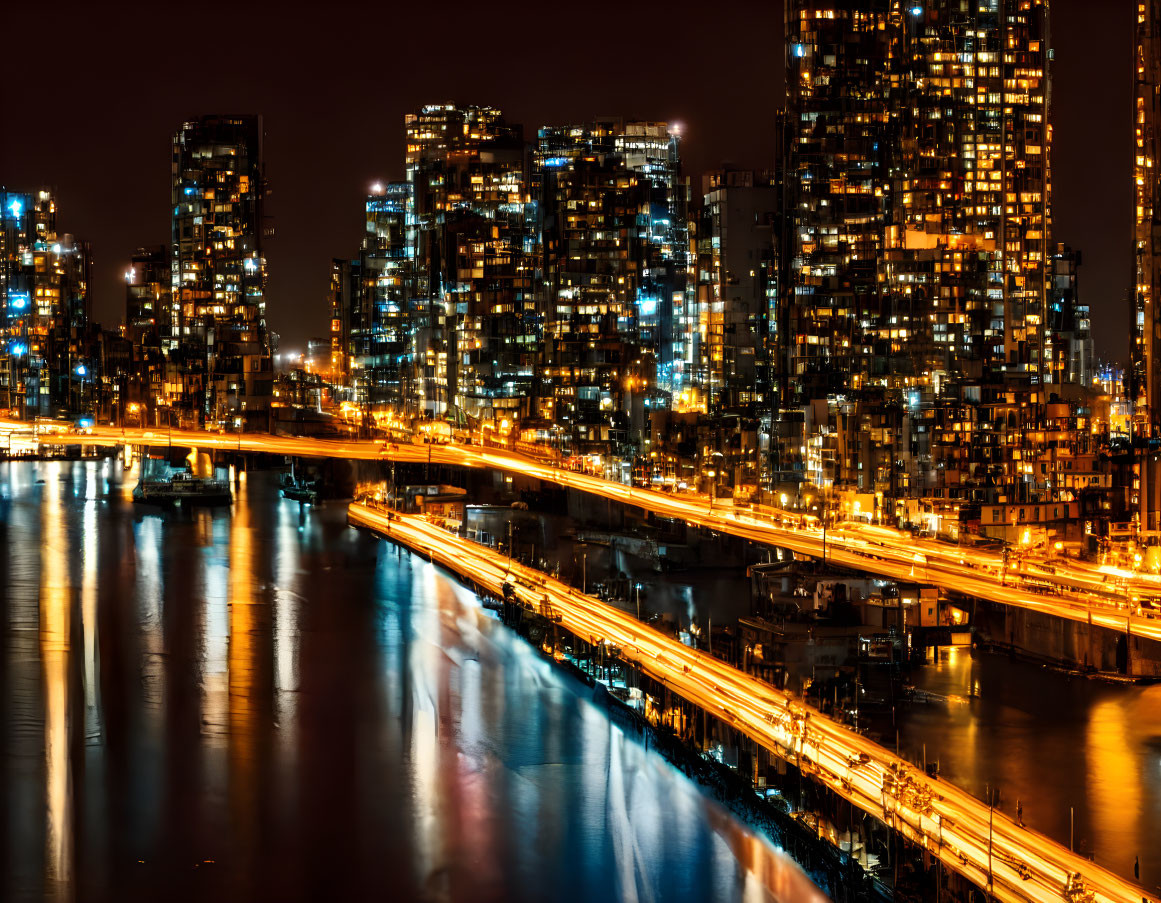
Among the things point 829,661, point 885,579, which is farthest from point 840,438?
point 829,661

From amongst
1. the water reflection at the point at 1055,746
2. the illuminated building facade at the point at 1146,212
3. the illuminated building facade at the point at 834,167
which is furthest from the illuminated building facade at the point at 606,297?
the water reflection at the point at 1055,746

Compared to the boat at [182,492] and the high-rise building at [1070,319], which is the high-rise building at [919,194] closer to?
the high-rise building at [1070,319]

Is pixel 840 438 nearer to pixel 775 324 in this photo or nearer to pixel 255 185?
pixel 775 324

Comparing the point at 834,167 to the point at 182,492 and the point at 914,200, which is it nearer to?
the point at 914,200

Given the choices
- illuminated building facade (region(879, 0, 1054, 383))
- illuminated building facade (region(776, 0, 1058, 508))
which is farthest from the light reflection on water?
illuminated building facade (region(879, 0, 1054, 383))

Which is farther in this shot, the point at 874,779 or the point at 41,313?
the point at 41,313

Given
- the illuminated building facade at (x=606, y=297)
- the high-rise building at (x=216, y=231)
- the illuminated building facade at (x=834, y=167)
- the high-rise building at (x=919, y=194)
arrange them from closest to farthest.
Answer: the high-rise building at (x=919, y=194) → the illuminated building facade at (x=834, y=167) → the illuminated building facade at (x=606, y=297) → the high-rise building at (x=216, y=231)

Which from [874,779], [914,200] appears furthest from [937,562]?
[914,200]
